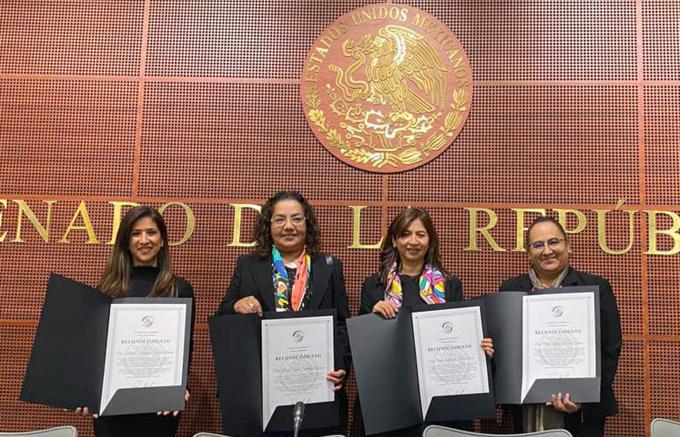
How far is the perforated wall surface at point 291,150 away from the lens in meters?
3.80

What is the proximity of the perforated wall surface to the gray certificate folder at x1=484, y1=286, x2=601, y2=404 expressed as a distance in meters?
1.03

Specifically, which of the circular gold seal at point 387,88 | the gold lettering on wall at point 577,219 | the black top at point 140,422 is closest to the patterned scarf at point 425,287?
the black top at point 140,422

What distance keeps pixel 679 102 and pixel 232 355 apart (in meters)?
3.03

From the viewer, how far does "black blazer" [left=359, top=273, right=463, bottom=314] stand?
9.83ft

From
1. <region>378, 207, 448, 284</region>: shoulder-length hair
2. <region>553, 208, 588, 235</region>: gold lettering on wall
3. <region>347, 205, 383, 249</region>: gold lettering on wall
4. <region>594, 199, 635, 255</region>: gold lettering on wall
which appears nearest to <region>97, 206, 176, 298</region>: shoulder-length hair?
<region>378, 207, 448, 284</region>: shoulder-length hair

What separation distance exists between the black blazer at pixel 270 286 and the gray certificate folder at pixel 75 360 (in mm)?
411

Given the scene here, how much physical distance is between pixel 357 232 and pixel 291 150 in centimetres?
64

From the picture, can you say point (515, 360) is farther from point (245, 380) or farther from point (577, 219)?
point (577, 219)

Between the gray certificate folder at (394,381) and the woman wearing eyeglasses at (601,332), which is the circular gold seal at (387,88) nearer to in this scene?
the woman wearing eyeglasses at (601,332)

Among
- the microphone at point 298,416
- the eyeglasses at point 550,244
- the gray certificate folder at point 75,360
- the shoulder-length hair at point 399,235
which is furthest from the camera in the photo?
the shoulder-length hair at point 399,235

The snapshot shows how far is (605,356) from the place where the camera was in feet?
9.27

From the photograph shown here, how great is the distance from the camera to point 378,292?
301cm

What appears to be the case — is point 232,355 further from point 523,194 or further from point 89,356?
point 523,194

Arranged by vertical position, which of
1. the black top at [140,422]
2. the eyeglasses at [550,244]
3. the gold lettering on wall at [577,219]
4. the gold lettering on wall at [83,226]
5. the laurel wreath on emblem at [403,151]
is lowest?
the black top at [140,422]
